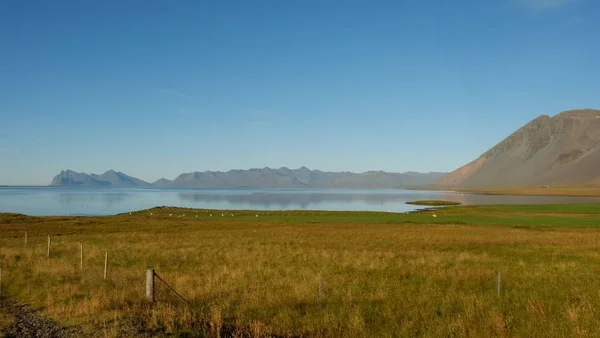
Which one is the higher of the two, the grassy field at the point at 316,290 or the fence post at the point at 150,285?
the fence post at the point at 150,285

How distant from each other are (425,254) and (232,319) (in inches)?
723

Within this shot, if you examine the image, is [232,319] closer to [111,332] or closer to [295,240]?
[111,332]

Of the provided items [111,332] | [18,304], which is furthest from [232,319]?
[18,304]

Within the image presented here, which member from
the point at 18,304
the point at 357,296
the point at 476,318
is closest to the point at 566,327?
the point at 476,318

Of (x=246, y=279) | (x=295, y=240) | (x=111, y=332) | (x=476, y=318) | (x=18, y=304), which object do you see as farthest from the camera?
(x=295, y=240)

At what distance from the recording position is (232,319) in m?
13.5

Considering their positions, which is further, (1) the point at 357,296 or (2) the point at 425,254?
(2) the point at 425,254

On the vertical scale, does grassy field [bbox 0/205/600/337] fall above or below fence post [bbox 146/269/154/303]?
below

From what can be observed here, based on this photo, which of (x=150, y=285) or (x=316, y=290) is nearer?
(x=150, y=285)

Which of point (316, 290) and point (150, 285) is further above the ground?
point (150, 285)

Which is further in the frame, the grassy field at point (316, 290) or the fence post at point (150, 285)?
the fence post at point (150, 285)

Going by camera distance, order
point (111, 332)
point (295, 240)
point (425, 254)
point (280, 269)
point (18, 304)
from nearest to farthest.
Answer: point (111, 332) < point (18, 304) < point (280, 269) < point (425, 254) < point (295, 240)

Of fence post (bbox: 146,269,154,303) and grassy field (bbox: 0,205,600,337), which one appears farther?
fence post (bbox: 146,269,154,303)

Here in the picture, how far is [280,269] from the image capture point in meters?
23.1
